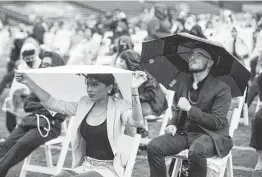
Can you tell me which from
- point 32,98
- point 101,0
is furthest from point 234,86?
point 101,0

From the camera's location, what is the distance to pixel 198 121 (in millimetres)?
4730

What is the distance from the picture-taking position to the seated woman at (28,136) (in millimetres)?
5547

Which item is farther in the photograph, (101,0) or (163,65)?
(101,0)

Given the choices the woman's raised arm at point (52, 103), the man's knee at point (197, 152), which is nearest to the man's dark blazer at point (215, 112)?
the man's knee at point (197, 152)

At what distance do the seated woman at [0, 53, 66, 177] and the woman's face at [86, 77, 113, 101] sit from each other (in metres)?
1.66

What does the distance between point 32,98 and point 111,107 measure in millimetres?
1995

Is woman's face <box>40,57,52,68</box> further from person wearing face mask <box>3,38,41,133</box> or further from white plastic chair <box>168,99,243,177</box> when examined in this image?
white plastic chair <box>168,99,243,177</box>

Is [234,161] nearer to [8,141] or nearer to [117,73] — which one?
[8,141]

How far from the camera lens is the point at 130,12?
3212 centimetres

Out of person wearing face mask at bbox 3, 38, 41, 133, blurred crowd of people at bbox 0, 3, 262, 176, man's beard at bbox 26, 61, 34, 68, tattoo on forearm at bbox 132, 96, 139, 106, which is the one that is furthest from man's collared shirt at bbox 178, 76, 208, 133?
man's beard at bbox 26, 61, 34, 68

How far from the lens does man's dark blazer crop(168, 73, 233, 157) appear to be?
4742mm

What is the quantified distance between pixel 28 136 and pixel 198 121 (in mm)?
2012

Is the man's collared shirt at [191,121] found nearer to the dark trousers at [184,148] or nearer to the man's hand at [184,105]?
the dark trousers at [184,148]

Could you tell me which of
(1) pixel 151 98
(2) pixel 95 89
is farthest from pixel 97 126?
(1) pixel 151 98
